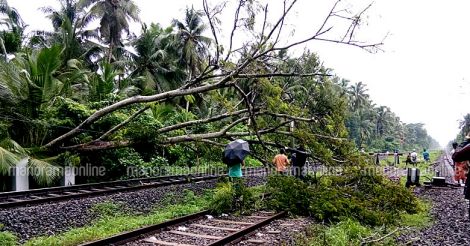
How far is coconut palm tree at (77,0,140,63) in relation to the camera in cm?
3234

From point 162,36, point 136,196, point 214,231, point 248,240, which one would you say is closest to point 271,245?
point 248,240

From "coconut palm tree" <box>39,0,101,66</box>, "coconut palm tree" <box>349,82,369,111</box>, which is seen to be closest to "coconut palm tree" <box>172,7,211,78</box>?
"coconut palm tree" <box>39,0,101,66</box>

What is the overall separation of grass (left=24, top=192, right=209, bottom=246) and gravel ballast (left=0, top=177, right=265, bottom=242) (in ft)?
0.92

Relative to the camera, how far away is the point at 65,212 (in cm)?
831

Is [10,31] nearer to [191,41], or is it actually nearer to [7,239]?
[191,41]

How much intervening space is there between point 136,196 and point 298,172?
15.0 ft

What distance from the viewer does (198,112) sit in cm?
3416

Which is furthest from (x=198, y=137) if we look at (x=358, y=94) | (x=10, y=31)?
(x=358, y=94)

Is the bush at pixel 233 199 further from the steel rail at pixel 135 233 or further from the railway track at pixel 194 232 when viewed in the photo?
the steel rail at pixel 135 233

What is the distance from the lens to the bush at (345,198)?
866cm

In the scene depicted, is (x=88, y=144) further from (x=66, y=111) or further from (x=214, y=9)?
(x=214, y=9)

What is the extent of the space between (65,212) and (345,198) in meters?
6.05

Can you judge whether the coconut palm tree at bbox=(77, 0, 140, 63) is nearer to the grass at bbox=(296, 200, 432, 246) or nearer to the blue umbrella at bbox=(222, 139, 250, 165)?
the blue umbrella at bbox=(222, 139, 250, 165)

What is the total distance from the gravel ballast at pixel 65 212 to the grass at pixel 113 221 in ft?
0.92
